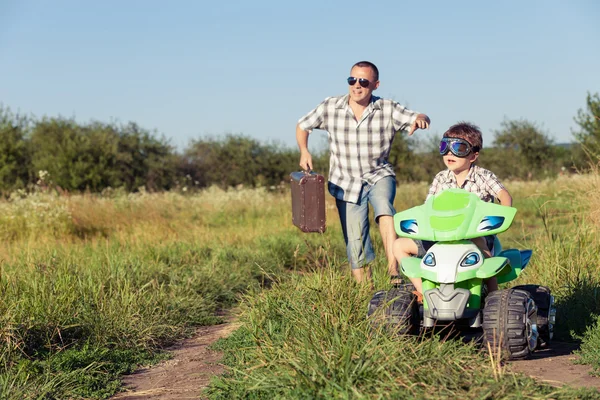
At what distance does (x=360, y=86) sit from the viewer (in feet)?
21.8

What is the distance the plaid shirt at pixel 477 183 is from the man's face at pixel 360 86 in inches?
59.5

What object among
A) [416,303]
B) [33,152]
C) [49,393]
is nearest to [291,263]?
[416,303]

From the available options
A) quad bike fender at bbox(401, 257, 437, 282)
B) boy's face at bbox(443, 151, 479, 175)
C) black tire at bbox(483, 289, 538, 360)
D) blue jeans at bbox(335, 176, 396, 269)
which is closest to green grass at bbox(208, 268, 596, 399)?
black tire at bbox(483, 289, 538, 360)

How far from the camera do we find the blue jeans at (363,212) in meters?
6.53

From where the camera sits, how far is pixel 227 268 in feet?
26.8

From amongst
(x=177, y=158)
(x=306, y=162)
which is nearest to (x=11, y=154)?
(x=177, y=158)

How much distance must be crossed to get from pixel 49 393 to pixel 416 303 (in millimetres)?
2245

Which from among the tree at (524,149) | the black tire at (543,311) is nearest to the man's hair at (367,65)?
the black tire at (543,311)

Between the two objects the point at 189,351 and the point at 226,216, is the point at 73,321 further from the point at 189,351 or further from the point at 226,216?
the point at 226,216

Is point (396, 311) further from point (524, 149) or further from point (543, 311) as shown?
point (524, 149)

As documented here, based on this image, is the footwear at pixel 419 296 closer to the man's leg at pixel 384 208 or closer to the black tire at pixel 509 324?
the black tire at pixel 509 324

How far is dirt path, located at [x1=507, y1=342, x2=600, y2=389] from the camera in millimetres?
3966

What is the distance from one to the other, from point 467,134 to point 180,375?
258cm

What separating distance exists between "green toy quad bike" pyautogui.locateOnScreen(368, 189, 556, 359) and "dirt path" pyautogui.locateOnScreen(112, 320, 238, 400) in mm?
1138
